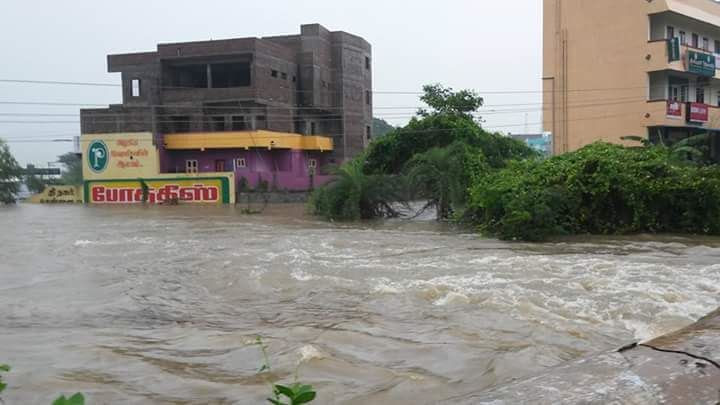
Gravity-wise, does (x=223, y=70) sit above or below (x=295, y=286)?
above

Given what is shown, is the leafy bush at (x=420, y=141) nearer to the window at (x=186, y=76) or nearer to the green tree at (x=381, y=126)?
the window at (x=186, y=76)

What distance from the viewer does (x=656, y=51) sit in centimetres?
2816

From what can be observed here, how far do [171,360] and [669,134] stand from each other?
3056cm

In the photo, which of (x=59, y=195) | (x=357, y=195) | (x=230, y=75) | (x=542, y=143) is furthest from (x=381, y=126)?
(x=357, y=195)

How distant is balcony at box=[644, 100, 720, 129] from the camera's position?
28.1m

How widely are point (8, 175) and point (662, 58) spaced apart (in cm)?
3788

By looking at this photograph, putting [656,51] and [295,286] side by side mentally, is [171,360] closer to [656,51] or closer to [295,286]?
[295,286]

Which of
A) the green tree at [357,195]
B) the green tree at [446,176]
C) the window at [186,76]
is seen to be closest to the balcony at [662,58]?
the green tree at [446,176]

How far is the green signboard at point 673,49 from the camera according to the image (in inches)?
1098

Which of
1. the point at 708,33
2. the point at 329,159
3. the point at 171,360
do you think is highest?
the point at 708,33

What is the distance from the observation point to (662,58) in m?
28.0

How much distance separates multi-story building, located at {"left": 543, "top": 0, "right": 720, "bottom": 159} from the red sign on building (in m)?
0.05

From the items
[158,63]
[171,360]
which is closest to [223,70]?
[158,63]

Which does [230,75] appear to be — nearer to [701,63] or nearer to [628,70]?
[628,70]
